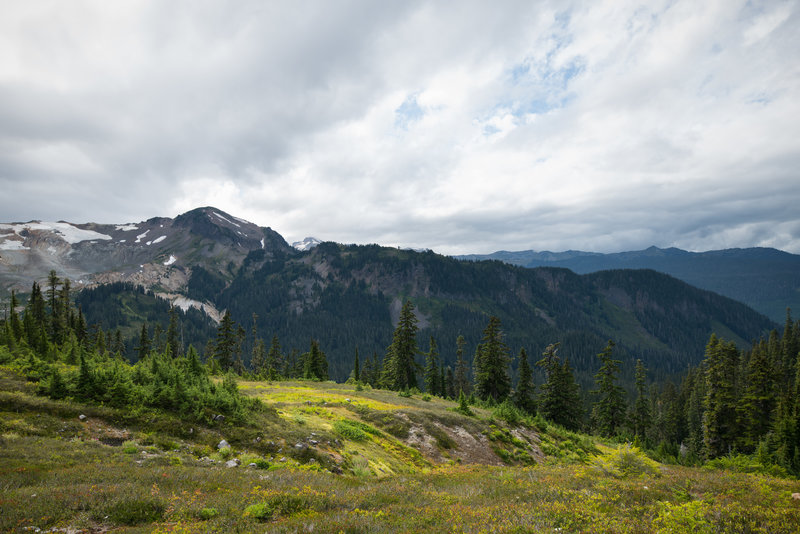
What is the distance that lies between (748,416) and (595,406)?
17.2 metres

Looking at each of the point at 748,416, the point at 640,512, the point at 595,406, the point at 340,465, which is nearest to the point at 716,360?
the point at 748,416

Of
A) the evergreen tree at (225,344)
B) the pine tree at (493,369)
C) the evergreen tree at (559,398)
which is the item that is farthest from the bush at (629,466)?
the evergreen tree at (225,344)

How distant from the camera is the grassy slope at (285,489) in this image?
8750mm

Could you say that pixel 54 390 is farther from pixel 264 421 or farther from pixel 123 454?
pixel 264 421

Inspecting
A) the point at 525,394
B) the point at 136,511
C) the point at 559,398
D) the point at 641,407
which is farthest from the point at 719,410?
the point at 136,511

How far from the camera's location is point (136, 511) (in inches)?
366

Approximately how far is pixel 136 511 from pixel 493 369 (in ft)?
157

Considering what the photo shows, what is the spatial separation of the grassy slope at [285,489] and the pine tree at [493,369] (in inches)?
1295

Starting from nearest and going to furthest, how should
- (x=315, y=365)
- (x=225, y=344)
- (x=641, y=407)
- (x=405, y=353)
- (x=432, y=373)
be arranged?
1. (x=405, y=353)
2. (x=641, y=407)
3. (x=432, y=373)
4. (x=225, y=344)
5. (x=315, y=365)

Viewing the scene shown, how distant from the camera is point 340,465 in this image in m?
17.3

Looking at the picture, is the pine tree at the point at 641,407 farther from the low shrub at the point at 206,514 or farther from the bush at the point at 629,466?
the low shrub at the point at 206,514

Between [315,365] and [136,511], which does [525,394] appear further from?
[136,511]

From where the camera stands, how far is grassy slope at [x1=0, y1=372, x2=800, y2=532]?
8750 mm

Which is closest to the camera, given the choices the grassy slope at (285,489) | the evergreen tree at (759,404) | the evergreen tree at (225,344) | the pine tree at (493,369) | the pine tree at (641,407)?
the grassy slope at (285,489)
